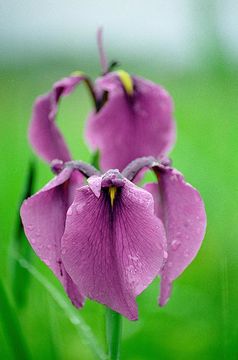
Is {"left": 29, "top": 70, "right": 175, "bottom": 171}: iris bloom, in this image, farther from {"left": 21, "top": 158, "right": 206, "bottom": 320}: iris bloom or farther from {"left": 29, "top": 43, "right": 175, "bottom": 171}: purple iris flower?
{"left": 21, "top": 158, "right": 206, "bottom": 320}: iris bloom

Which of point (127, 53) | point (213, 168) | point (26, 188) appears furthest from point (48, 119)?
point (127, 53)

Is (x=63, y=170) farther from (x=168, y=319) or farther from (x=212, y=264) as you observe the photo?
(x=212, y=264)

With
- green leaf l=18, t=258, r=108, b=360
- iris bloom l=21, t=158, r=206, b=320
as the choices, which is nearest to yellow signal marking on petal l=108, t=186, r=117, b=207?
iris bloom l=21, t=158, r=206, b=320

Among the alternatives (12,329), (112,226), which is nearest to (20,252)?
(12,329)

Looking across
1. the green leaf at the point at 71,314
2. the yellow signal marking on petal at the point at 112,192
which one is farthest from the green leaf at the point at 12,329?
the yellow signal marking on petal at the point at 112,192

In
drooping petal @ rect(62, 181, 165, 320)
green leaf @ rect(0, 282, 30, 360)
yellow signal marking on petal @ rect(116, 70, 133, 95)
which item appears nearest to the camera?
drooping petal @ rect(62, 181, 165, 320)

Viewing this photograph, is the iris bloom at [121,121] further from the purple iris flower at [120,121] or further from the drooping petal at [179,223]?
the drooping petal at [179,223]
